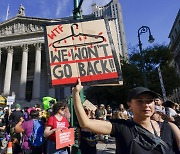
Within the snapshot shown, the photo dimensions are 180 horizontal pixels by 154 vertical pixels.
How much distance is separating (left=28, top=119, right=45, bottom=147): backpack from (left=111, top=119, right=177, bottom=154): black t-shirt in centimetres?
291

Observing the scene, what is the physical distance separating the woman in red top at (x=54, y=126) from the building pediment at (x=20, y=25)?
30.7 metres

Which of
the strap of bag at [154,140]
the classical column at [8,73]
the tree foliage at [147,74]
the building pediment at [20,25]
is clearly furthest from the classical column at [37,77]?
the strap of bag at [154,140]

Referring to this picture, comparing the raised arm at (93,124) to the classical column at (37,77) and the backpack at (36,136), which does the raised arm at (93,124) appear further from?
the classical column at (37,77)

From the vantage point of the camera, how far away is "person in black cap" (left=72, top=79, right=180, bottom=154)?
169cm

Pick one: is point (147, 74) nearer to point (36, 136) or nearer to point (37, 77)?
point (37, 77)

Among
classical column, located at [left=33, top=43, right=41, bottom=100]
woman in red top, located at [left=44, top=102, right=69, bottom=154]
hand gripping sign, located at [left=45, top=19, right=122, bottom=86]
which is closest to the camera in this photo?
hand gripping sign, located at [left=45, top=19, right=122, bottom=86]

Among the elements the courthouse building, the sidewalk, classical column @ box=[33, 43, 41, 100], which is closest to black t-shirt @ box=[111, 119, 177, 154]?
the sidewalk

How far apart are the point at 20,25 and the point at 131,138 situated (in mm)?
34975

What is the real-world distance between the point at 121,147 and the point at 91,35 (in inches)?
67.6

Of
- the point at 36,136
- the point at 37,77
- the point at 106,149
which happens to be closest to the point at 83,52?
the point at 36,136

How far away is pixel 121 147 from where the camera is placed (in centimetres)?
177

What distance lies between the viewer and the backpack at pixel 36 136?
172 inches

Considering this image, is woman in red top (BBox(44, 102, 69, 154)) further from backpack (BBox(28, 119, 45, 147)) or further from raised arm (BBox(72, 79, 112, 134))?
raised arm (BBox(72, 79, 112, 134))

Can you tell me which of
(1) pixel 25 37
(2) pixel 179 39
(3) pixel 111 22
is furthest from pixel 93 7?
(3) pixel 111 22
